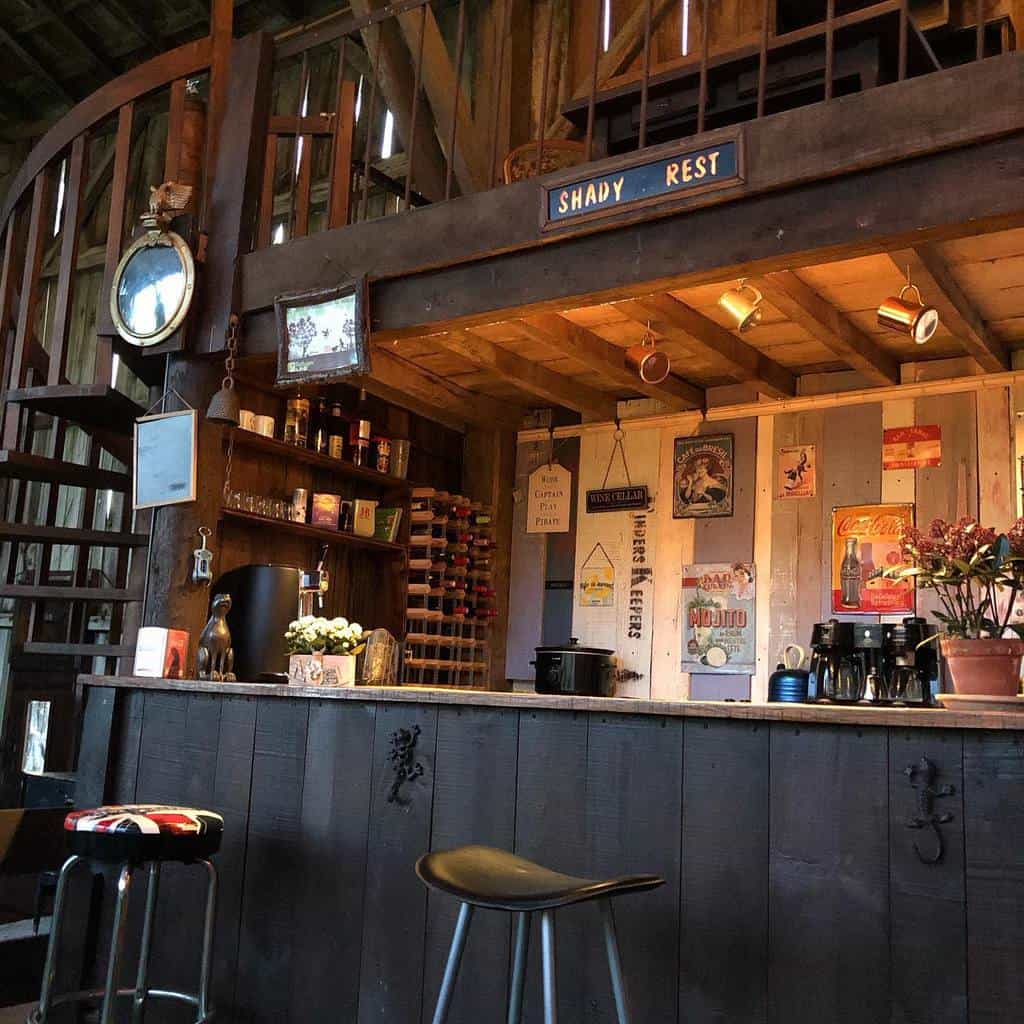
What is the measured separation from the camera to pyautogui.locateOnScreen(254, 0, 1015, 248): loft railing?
12.9 feet

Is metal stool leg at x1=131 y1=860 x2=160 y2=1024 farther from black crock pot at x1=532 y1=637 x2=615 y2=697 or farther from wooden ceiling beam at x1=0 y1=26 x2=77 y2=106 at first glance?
wooden ceiling beam at x1=0 y1=26 x2=77 y2=106

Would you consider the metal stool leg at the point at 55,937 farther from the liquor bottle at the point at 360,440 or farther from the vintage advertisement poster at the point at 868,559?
the vintage advertisement poster at the point at 868,559

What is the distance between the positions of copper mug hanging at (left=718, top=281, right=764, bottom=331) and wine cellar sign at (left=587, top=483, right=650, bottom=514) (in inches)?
74.6

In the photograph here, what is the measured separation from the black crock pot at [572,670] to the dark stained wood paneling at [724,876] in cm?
282

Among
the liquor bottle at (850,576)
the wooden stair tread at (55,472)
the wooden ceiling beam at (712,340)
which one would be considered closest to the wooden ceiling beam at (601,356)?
the wooden ceiling beam at (712,340)

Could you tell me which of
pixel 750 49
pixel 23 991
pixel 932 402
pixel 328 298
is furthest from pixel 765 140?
pixel 23 991

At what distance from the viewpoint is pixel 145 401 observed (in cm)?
948

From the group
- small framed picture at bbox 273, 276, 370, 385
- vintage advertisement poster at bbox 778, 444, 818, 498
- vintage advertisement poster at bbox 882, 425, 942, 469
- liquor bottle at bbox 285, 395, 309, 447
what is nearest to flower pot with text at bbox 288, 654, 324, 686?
small framed picture at bbox 273, 276, 370, 385

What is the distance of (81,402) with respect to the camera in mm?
5184

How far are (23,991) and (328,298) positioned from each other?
9.90ft

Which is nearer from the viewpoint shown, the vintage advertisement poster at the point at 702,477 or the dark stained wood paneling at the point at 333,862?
the dark stained wood paneling at the point at 333,862

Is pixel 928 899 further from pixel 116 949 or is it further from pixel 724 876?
pixel 116 949

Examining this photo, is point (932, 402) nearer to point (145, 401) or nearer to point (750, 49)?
point (750, 49)

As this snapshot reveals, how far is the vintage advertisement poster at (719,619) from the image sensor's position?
5547 millimetres
